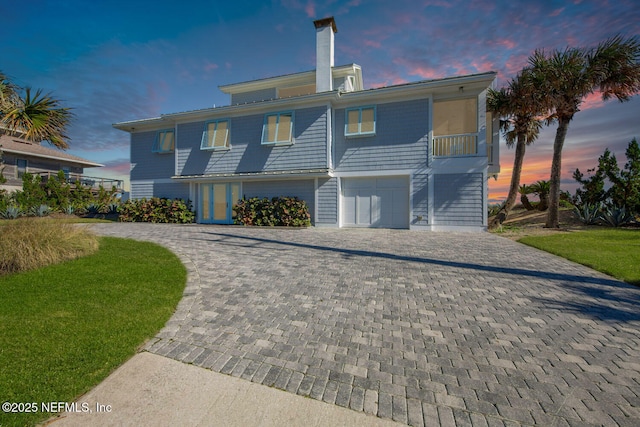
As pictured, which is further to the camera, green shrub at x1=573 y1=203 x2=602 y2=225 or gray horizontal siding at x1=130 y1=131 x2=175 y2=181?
gray horizontal siding at x1=130 y1=131 x2=175 y2=181

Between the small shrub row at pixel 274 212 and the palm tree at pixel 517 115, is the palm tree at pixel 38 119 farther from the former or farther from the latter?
the palm tree at pixel 517 115

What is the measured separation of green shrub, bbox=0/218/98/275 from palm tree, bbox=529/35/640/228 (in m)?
17.7

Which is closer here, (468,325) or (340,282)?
(468,325)

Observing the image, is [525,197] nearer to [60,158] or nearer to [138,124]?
[138,124]

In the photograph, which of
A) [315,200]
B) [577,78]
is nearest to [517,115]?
[577,78]

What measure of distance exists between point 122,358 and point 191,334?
63 cm

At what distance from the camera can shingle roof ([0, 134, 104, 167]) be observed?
22406mm

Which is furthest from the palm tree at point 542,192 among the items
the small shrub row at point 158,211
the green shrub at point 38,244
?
the green shrub at point 38,244

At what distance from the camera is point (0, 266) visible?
4.96 m

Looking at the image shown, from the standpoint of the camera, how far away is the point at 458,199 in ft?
38.4

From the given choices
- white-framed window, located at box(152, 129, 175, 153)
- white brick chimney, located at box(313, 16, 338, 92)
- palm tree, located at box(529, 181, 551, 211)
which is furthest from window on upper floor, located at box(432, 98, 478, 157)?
white-framed window, located at box(152, 129, 175, 153)

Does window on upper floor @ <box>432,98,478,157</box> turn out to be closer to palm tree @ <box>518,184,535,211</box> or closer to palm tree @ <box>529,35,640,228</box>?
palm tree @ <box>529,35,640,228</box>

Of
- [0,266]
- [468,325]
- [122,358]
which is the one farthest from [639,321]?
[0,266]

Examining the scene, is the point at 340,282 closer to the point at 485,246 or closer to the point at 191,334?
the point at 191,334
